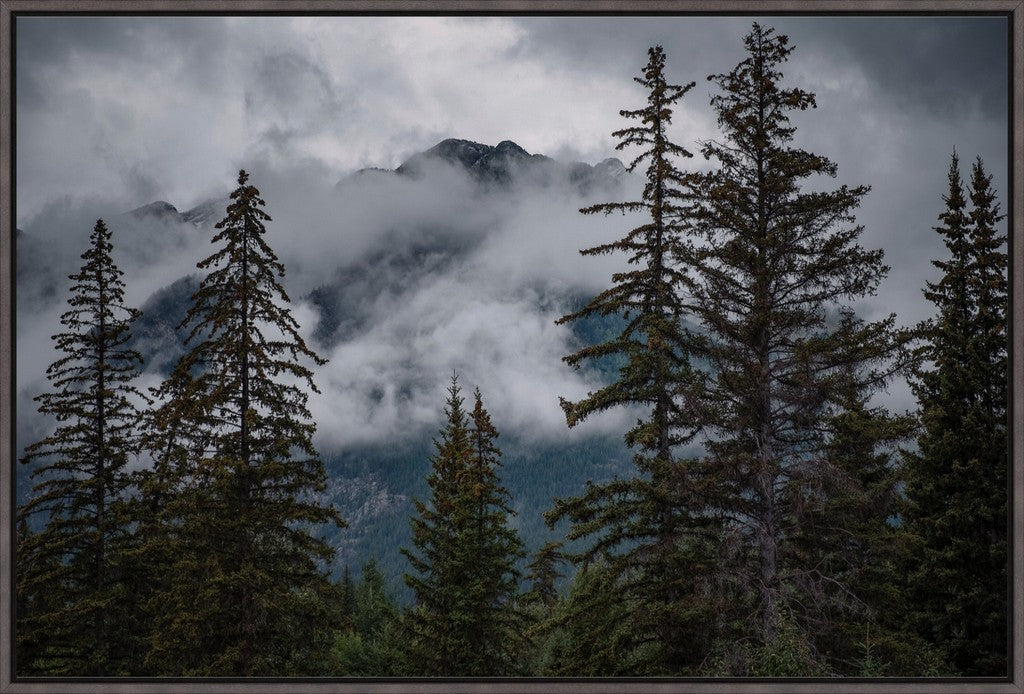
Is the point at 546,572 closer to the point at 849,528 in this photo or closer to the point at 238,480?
the point at 238,480

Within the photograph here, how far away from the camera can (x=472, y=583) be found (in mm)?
17562

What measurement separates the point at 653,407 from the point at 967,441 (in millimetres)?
8303

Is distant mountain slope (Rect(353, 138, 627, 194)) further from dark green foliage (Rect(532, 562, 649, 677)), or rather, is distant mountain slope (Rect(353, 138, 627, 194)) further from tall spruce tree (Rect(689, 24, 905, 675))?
dark green foliage (Rect(532, 562, 649, 677))

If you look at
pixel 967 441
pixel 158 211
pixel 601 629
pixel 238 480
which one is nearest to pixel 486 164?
pixel 158 211

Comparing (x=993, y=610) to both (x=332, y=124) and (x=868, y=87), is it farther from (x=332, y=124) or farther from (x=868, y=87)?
(x=332, y=124)

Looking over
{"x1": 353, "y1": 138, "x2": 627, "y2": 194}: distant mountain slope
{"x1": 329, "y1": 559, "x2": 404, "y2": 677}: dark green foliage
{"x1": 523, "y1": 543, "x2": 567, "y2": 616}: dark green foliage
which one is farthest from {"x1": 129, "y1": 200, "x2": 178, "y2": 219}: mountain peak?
{"x1": 353, "y1": 138, "x2": 627, "y2": 194}: distant mountain slope

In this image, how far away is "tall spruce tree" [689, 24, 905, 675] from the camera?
11195 mm

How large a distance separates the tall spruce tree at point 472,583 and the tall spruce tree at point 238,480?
4.00 meters

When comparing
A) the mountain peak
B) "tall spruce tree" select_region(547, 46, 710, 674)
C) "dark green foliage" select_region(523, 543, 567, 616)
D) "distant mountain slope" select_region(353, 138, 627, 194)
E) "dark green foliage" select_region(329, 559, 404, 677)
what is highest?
"distant mountain slope" select_region(353, 138, 627, 194)

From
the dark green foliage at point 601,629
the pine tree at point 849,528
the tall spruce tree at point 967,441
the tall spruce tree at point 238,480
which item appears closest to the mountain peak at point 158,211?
the tall spruce tree at point 238,480

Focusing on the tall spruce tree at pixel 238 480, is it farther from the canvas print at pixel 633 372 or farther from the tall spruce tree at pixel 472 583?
the tall spruce tree at pixel 472 583

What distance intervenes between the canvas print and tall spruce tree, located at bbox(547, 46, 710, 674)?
0.24 ft

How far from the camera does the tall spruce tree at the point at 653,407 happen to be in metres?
11.9

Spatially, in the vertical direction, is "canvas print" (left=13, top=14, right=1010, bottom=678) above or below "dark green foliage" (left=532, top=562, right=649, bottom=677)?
→ above
